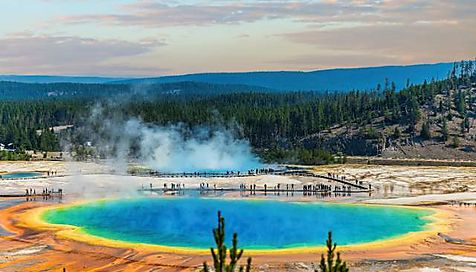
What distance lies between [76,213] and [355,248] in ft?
62.5

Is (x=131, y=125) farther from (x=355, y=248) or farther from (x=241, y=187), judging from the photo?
(x=355, y=248)

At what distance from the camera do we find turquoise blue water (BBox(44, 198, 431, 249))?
33.8 m

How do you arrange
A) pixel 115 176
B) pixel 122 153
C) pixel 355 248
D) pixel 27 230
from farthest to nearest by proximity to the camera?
pixel 122 153, pixel 115 176, pixel 27 230, pixel 355 248

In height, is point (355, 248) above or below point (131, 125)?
below

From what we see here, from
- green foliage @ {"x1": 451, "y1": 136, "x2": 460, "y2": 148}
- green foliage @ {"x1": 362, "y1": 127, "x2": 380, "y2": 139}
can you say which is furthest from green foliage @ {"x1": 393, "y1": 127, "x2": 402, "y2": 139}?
green foliage @ {"x1": 451, "y1": 136, "x2": 460, "y2": 148}

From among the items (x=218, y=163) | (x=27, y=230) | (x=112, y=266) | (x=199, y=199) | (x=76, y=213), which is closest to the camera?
(x=112, y=266)

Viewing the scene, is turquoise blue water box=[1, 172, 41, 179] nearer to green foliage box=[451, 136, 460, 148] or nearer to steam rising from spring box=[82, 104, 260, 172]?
steam rising from spring box=[82, 104, 260, 172]

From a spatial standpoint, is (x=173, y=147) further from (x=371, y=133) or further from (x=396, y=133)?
(x=396, y=133)

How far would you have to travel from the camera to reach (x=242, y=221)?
127 ft

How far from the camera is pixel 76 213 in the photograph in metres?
41.8

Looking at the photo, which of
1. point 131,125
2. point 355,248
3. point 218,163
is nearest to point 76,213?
point 355,248

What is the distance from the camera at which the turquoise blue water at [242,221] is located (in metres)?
33.8

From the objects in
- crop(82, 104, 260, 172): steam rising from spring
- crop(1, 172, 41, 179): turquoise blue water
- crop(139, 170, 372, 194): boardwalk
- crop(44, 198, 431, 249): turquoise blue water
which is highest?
crop(82, 104, 260, 172): steam rising from spring

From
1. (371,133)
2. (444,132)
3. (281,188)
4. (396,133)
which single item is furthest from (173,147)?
(444,132)
